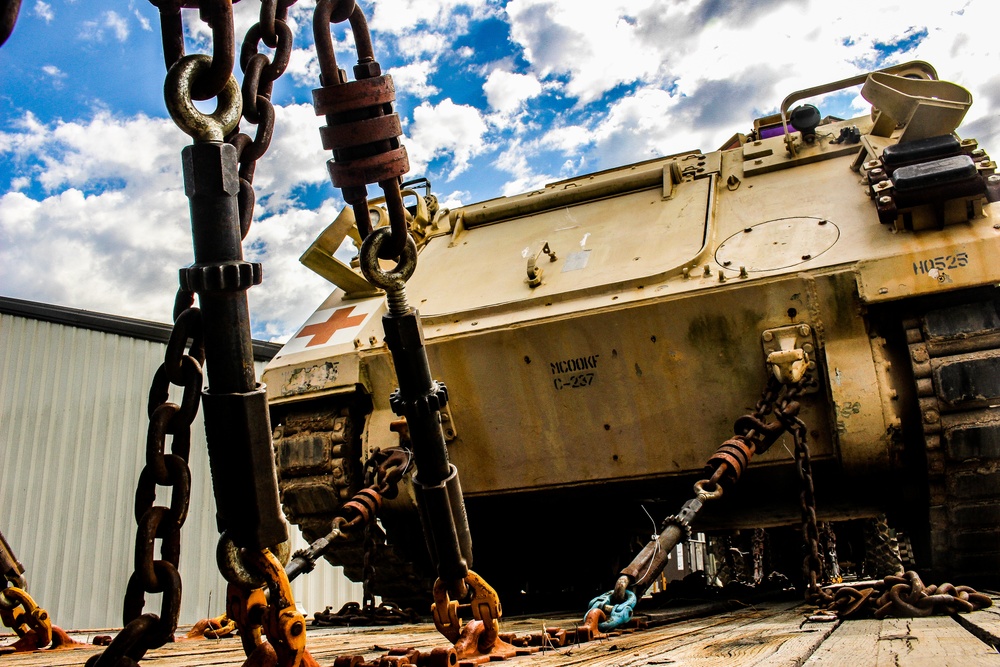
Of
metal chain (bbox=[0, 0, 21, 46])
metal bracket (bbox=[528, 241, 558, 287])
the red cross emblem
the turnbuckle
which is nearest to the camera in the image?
metal chain (bbox=[0, 0, 21, 46])

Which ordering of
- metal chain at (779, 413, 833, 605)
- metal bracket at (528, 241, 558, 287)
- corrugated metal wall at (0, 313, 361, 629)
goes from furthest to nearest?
corrugated metal wall at (0, 313, 361, 629)
metal bracket at (528, 241, 558, 287)
metal chain at (779, 413, 833, 605)

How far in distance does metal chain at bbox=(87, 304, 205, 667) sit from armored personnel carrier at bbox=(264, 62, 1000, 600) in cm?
293

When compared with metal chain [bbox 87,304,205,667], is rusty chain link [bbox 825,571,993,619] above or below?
below

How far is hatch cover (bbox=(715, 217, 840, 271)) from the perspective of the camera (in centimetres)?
393

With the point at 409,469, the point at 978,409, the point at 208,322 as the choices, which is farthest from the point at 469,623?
the point at 978,409

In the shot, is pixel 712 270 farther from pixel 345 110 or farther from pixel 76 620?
pixel 76 620

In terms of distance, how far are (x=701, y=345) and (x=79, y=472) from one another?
6970 millimetres

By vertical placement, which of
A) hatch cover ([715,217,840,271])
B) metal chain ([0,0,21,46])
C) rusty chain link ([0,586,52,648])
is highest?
hatch cover ([715,217,840,271])

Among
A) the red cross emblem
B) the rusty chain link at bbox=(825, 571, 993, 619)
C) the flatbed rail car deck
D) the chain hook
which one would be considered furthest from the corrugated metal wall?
the chain hook

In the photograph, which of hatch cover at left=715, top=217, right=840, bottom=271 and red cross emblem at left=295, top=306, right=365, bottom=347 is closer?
hatch cover at left=715, top=217, right=840, bottom=271

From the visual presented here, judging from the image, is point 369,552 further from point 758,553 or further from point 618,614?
point 758,553

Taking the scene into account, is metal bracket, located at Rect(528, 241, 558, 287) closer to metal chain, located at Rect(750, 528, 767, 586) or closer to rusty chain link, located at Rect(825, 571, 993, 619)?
rusty chain link, located at Rect(825, 571, 993, 619)

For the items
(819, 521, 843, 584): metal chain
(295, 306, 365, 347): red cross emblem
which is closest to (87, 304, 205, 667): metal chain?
(295, 306, 365, 347): red cross emblem

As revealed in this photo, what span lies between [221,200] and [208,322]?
0.57 ft
